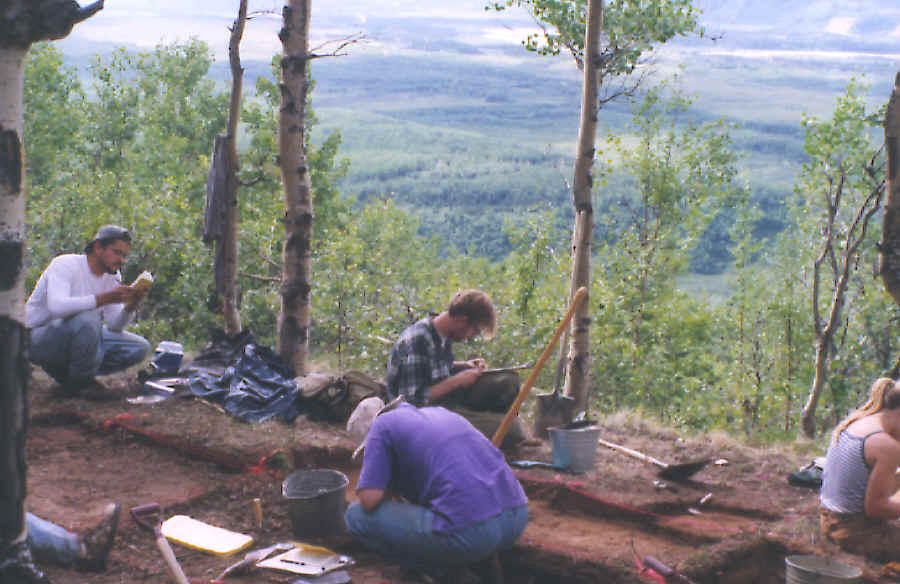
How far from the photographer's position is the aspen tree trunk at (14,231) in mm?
2387

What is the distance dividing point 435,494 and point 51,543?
1749 mm

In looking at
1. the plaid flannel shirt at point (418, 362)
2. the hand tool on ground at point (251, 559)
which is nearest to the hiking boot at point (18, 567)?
the hand tool on ground at point (251, 559)

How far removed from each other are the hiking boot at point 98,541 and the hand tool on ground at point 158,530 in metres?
0.20

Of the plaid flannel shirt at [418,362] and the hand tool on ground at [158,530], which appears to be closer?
the hand tool on ground at [158,530]

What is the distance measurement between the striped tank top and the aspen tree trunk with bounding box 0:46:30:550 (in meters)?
3.80

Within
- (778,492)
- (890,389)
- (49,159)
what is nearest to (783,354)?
(778,492)

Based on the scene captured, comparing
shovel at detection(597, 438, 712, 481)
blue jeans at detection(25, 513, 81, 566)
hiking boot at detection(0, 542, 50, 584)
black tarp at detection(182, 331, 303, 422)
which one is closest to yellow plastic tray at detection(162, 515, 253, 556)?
blue jeans at detection(25, 513, 81, 566)

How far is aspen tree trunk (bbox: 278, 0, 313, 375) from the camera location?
6.80 metres

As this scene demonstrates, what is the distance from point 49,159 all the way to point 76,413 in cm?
2640

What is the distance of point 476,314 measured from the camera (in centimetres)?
473

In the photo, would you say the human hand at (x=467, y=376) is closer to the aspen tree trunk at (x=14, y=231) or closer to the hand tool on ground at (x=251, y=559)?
the hand tool on ground at (x=251, y=559)

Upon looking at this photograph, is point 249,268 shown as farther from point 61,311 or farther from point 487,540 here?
point 487,540

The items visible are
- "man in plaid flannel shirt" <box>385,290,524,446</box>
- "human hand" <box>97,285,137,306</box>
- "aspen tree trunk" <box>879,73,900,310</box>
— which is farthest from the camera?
"human hand" <box>97,285,137,306</box>

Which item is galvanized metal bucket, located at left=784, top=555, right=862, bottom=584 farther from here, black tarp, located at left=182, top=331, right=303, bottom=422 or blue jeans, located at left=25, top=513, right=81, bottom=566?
black tarp, located at left=182, top=331, right=303, bottom=422
